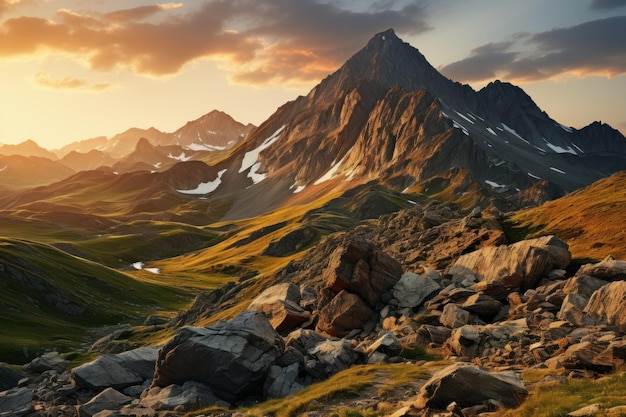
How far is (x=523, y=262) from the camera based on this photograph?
3675 cm

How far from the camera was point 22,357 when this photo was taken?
71688 millimetres

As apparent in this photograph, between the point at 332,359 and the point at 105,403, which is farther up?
the point at 332,359

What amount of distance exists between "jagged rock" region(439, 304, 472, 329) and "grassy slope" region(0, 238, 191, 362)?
65323mm

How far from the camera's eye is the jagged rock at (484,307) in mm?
34125

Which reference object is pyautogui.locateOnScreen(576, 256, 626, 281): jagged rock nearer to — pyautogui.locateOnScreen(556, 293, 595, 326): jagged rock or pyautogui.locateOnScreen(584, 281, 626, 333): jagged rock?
pyautogui.locateOnScreen(556, 293, 595, 326): jagged rock

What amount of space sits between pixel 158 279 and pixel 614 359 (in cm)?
14781

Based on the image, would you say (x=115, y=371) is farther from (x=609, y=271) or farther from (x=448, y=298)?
(x=609, y=271)

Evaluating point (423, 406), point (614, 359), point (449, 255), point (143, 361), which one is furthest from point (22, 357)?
point (614, 359)

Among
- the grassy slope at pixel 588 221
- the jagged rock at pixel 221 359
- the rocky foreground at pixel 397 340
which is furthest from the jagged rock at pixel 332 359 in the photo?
the grassy slope at pixel 588 221

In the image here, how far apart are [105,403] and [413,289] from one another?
2381cm

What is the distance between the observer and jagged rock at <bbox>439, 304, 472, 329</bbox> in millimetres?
32906

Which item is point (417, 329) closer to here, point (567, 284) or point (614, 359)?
point (567, 284)

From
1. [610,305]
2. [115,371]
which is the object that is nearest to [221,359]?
[115,371]

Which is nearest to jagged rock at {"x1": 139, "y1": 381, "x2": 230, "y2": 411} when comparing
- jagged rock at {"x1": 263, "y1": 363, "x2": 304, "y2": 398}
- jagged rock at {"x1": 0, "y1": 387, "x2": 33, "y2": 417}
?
jagged rock at {"x1": 263, "y1": 363, "x2": 304, "y2": 398}
